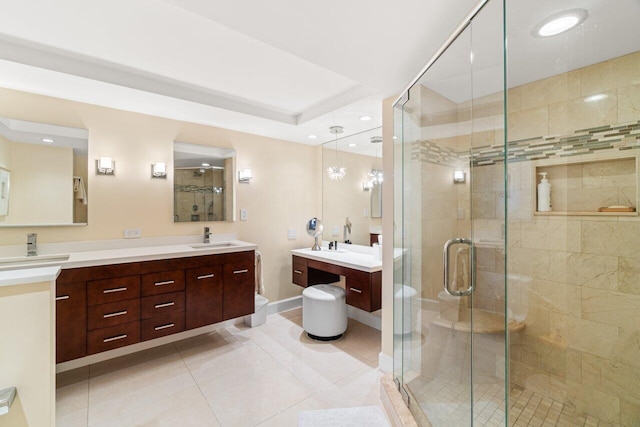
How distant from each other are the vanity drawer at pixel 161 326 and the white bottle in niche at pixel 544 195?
2954 millimetres

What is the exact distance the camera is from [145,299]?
2195mm

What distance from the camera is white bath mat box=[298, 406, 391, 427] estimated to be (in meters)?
1.65

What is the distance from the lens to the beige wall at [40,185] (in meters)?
2.06

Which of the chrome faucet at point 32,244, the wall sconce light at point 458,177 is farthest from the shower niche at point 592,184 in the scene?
the chrome faucet at point 32,244

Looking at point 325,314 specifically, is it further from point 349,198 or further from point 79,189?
point 79,189

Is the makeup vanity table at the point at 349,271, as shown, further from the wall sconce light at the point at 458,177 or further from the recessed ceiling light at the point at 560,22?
the recessed ceiling light at the point at 560,22

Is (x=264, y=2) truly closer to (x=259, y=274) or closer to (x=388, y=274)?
(x=388, y=274)

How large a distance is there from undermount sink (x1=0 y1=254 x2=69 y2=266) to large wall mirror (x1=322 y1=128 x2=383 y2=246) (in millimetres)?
2643

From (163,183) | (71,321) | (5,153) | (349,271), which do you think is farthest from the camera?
(163,183)

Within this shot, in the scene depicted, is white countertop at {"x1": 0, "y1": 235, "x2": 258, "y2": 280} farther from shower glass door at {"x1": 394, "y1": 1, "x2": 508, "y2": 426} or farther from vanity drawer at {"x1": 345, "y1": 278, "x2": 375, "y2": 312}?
shower glass door at {"x1": 394, "y1": 1, "x2": 508, "y2": 426}

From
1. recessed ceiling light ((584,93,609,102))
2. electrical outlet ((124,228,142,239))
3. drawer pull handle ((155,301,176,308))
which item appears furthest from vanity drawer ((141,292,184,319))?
recessed ceiling light ((584,93,609,102))

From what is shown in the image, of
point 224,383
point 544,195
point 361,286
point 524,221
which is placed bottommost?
point 224,383

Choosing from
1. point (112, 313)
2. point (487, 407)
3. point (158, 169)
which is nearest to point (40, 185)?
point (158, 169)

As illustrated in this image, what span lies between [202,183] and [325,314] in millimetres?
1942
